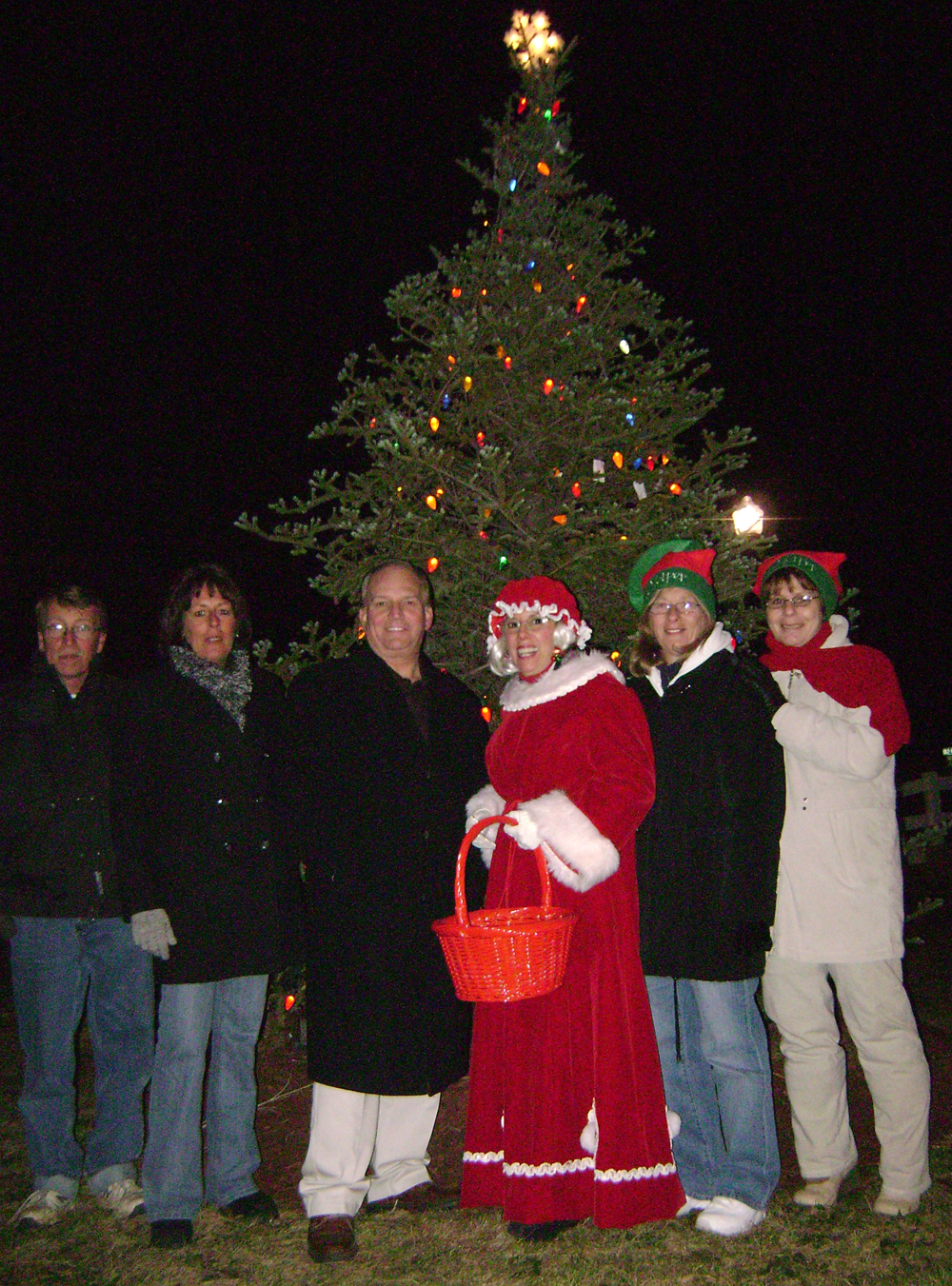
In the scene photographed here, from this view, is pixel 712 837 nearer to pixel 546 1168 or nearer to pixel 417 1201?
pixel 546 1168

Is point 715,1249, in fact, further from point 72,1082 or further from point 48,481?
point 48,481

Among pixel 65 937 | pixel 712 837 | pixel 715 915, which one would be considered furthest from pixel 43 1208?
pixel 712 837

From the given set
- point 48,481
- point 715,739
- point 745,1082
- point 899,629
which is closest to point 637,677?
point 715,739

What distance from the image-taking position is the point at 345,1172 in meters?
3.19

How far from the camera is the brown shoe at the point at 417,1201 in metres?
3.39

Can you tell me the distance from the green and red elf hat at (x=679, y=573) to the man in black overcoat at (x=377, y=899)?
0.81m

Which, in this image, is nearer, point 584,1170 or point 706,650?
point 584,1170

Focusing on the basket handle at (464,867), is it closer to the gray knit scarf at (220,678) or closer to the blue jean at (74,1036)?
the gray knit scarf at (220,678)

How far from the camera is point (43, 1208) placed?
341 cm

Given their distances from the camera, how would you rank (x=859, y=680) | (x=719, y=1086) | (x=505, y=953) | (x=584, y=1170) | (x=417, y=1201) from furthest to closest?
(x=417, y=1201)
(x=859, y=680)
(x=719, y=1086)
(x=584, y=1170)
(x=505, y=953)

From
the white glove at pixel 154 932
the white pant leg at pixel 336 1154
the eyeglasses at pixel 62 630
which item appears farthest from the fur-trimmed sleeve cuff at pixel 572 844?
the eyeglasses at pixel 62 630

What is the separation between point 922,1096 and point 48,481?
26.0 meters

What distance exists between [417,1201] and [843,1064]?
1585 millimetres

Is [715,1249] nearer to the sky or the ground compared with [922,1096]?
nearer to the ground
